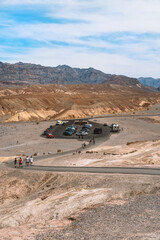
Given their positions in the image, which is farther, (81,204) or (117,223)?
(81,204)

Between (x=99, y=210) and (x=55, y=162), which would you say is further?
(x=55, y=162)

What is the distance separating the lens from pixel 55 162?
126 ft

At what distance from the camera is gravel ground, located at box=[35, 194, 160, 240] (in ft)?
47.0

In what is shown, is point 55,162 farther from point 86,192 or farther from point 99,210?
point 99,210

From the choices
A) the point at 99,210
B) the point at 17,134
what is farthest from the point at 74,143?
the point at 99,210

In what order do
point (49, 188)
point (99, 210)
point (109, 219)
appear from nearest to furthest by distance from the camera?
point (109, 219) → point (99, 210) → point (49, 188)

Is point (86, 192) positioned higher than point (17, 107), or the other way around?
point (17, 107)

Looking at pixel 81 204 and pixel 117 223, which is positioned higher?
pixel 117 223

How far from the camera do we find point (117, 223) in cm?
1600

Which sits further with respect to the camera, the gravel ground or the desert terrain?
the desert terrain

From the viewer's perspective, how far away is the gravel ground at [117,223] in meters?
14.3

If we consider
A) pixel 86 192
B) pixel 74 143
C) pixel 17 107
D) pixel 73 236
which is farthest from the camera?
pixel 17 107

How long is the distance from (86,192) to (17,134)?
178 feet

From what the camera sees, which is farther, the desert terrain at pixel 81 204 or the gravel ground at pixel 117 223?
the desert terrain at pixel 81 204
